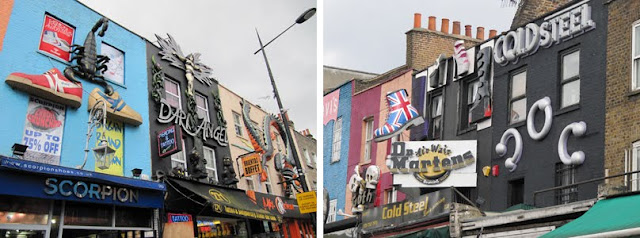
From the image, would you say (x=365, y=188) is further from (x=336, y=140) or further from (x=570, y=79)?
(x=570, y=79)

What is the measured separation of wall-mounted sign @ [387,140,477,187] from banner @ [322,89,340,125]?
14.1 ft

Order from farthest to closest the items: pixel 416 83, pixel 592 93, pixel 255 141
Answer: pixel 416 83, pixel 255 141, pixel 592 93

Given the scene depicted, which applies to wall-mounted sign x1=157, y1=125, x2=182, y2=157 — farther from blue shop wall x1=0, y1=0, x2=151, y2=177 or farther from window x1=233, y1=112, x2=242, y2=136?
window x1=233, y1=112, x2=242, y2=136

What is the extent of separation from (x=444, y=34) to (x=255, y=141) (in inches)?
291

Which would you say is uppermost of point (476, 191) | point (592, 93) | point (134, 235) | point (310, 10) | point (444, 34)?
point (444, 34)

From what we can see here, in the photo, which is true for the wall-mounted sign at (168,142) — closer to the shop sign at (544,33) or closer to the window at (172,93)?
the window at (172,93)

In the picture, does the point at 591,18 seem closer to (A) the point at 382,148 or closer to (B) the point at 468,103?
(B) the point at 468,103

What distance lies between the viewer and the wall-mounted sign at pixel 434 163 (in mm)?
16562

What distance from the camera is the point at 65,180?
11227 mm

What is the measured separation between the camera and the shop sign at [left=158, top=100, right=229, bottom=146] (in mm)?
13796

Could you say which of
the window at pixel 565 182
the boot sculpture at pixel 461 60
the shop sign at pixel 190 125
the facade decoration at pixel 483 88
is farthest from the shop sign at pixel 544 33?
the shop sign at pixel 190 125

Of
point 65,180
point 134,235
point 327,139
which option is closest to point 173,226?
point 134,235

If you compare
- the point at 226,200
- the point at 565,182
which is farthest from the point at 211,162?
the point at 565,182

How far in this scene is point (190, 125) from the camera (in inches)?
566
